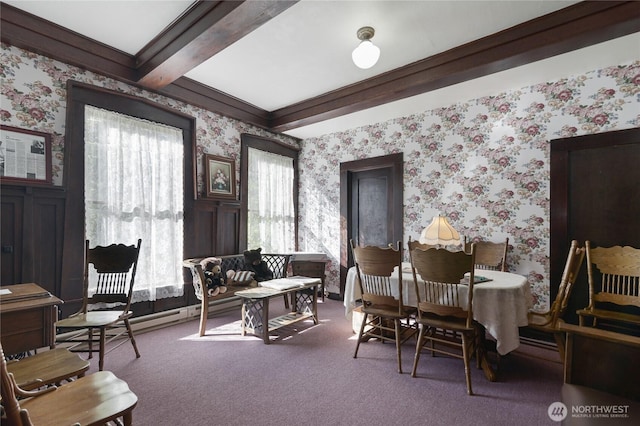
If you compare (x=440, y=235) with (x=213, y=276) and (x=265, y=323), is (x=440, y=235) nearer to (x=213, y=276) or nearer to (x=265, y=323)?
(x=265, y=323)

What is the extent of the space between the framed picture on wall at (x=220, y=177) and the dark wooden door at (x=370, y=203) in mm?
1734

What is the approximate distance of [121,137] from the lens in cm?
326

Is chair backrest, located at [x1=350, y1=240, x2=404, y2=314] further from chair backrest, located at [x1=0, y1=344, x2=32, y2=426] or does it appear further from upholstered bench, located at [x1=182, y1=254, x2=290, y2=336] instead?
chair backrest, located at [x1=0, y1=344, x2=32, y2=426]

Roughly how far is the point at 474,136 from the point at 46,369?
14.1 ft

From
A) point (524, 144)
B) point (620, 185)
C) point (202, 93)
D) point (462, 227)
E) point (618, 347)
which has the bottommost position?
point (618, 347)

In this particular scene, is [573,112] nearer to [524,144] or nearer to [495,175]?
[524,144]

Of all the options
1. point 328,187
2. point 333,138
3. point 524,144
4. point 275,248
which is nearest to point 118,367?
point 275,248

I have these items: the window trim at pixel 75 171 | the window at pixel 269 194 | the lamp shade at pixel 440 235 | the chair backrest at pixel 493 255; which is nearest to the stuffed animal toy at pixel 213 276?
the window at pixel 269 194

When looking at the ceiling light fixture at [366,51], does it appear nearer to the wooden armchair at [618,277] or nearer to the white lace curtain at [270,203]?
the wooden armchair at [618,277]

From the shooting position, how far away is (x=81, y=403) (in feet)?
4.07

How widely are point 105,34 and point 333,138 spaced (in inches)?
128

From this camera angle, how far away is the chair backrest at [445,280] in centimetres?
211

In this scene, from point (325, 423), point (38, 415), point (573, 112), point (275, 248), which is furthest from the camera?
point (275, 248)

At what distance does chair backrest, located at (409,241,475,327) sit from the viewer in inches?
83.2
